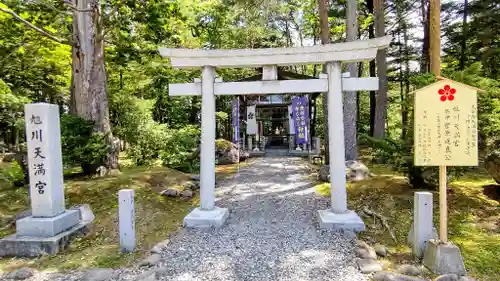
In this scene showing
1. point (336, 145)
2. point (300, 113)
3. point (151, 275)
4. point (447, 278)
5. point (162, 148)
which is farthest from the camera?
point (300, 113)

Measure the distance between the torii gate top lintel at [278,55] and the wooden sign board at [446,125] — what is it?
1.58 metres

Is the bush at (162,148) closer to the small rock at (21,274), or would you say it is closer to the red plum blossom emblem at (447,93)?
the small rock at (21,274)

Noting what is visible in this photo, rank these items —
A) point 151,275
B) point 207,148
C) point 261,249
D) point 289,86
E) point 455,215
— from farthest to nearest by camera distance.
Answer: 1. point 455,215
2. point 207,148
3. point 289,86
4. point 261,249
5. point 151,275

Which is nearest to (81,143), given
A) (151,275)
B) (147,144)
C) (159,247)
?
(147,144)

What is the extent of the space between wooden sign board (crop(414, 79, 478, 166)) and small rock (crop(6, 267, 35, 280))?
530 centimetres

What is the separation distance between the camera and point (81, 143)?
7941 mm

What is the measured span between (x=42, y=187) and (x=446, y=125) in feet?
19.8

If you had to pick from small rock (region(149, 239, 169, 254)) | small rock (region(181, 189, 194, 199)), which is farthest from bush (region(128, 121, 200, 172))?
small rock (region(149, 239, 169, 254))

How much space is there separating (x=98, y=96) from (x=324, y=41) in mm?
6703

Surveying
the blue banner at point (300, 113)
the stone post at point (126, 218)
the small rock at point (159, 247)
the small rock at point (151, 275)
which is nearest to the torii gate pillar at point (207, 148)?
the small rock at point (159, 247)

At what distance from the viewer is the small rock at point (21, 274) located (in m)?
3.96

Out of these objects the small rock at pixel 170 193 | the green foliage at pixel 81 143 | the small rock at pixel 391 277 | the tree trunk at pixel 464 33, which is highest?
the tree trunk at pixel 464 33

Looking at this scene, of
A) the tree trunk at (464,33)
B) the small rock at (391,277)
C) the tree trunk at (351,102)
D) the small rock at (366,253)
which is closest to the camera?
the small rock at (391,277)

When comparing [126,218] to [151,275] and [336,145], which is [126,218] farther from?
[336,145]
